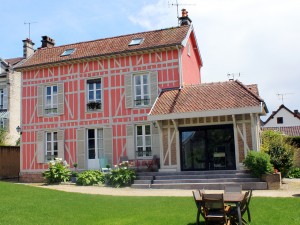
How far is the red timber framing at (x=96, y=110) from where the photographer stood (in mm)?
18547

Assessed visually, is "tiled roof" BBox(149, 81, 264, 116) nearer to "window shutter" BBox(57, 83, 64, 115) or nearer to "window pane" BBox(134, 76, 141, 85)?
"window pane" BBox(134, 76, 141, 85)

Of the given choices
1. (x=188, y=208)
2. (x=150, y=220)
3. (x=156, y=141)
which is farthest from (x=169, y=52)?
(x=150, y=220)

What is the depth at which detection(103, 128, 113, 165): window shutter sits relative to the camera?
18.9 meters

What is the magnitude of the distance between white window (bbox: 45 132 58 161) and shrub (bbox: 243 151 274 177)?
10.8 m

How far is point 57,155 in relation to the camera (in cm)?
2006

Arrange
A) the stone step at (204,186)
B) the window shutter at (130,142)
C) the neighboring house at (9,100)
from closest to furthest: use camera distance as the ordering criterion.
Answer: the stone step at (204,186)
the window shutter at (130,142)
the neighboring house at (9,100)

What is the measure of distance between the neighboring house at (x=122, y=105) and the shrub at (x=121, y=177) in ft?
5.66

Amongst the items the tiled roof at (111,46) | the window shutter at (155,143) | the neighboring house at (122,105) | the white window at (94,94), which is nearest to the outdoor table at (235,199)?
the neighboring house at (122,105)

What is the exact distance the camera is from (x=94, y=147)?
1952cm

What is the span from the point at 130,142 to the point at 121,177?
124 inches

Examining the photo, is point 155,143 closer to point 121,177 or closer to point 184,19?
point 121,177

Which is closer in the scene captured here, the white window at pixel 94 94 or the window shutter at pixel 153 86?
the window shutter at pixel 153 86

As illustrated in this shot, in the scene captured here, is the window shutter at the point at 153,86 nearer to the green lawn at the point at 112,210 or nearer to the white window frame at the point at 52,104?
the white window frame at the point at 52,104

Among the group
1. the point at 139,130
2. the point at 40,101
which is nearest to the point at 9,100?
the point at 40,101
